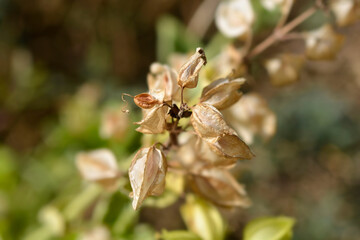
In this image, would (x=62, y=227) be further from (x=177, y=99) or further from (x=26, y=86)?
(x=26, y=86)

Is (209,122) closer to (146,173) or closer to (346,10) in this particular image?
(146,173)

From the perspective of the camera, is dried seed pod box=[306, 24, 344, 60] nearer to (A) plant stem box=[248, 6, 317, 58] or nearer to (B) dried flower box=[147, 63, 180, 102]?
(A) plant stem box=[248, 6, 317, 58]

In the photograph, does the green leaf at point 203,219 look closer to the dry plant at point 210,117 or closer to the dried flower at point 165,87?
the dry plant at point 210,117

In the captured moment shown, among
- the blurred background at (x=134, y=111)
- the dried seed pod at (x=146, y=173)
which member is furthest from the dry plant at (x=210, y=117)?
the blurred background at (x=134, y=111)

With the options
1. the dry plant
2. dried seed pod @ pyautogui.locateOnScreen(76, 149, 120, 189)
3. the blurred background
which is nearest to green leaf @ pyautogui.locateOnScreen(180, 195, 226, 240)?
the dry plant

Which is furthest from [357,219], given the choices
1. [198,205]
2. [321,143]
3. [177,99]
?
Result: [177,99]

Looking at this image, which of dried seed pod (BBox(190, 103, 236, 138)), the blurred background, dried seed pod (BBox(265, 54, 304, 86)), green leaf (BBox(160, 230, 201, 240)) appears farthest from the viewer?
the blurred background

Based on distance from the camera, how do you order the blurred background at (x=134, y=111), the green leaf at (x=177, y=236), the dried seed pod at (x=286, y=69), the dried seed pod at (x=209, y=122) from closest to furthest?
the dried seed pod at (x=209, y=122), the green leaf at (x=177, y=236), the dried seed pod at (x=286, y=69), the blurred background at (x=134, y=111)
